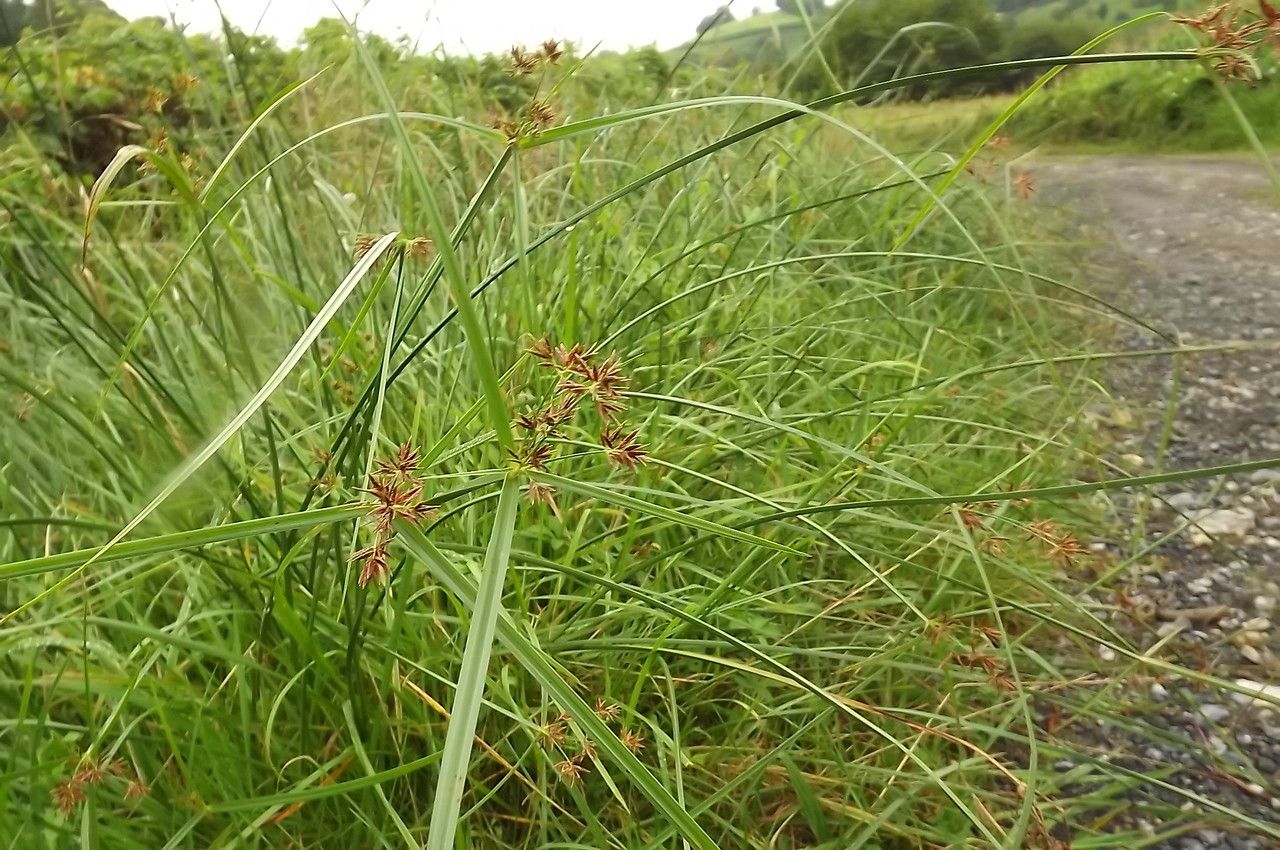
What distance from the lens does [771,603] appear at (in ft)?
2.84

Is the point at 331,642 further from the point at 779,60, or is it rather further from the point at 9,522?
the point at 779,60

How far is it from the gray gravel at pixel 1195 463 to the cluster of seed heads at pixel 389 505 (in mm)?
A: 678

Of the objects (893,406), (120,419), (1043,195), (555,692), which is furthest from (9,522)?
(1043,195)

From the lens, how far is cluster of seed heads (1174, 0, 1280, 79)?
351 millimetres

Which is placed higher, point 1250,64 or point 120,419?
point 1250,64

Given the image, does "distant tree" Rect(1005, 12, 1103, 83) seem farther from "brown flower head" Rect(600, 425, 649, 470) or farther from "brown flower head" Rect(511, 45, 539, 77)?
"brown flower head" Rect(600, 425, 649, 470)

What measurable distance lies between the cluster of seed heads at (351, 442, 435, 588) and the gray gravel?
2.22 ft

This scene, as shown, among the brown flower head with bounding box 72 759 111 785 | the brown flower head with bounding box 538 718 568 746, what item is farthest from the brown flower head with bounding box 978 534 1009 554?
the brown flower head with bounding box 72 759 111 785

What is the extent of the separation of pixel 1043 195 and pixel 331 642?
2.73 meters

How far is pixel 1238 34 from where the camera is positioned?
36cm

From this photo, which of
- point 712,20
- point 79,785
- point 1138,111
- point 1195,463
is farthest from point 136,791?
point 1138,111

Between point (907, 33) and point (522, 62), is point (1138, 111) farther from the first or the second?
point (522, 62)

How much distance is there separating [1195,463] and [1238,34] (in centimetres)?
127

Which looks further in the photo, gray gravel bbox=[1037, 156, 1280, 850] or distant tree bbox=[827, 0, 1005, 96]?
distant tree bbox=[827, 0, 1005, 96]
